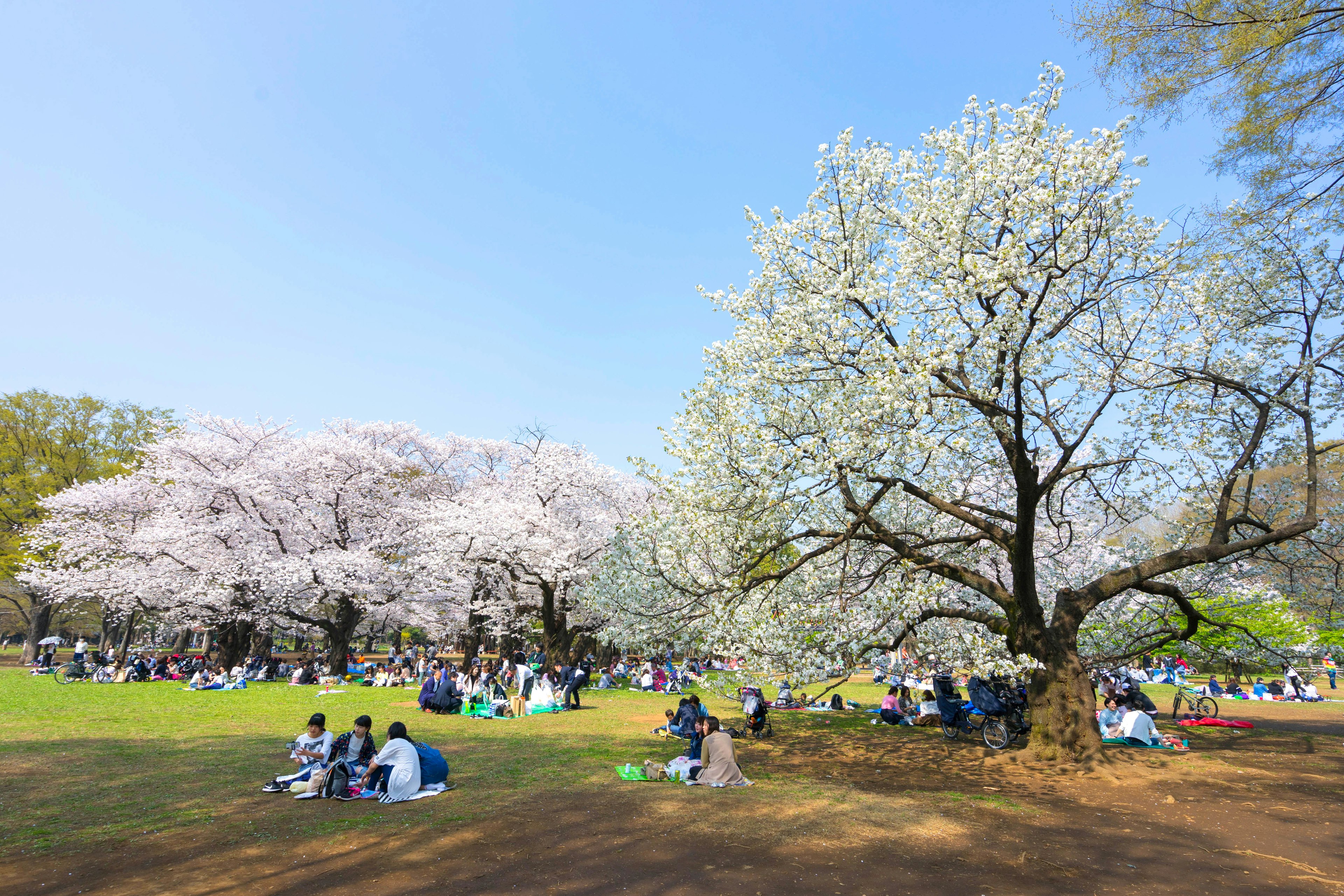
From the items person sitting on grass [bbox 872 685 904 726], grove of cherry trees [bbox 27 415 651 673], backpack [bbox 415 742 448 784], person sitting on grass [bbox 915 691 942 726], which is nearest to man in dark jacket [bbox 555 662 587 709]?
grove of cherry trees [bbox 27 415 651 673]

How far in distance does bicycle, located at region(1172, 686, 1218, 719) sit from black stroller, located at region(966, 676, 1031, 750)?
8.58m

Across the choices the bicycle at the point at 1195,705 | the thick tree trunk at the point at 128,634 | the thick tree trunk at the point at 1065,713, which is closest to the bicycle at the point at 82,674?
the thick tree trunk at the point at 128,634

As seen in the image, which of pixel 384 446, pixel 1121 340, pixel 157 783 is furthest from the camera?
pixel 384 446

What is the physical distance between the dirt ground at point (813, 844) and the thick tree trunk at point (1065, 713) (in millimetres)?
495

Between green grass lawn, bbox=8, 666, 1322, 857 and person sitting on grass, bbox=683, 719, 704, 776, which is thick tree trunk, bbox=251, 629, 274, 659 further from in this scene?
person sitting on grass, bbox=683, 719, 704, 776

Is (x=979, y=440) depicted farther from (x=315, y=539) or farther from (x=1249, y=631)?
(x=315, y=539)

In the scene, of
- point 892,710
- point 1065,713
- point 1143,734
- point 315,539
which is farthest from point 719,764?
point 315,539

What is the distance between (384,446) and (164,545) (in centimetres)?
1418

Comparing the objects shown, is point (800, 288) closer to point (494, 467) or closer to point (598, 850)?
point (598, 850)

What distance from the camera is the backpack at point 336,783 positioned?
883cm

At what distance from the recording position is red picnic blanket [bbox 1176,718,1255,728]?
17.0 m

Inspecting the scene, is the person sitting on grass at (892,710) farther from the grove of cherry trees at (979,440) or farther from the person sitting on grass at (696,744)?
the person sitting on grass at (696,744)

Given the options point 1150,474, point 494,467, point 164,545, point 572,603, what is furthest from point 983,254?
point 494,467

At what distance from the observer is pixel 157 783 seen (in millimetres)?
9289
